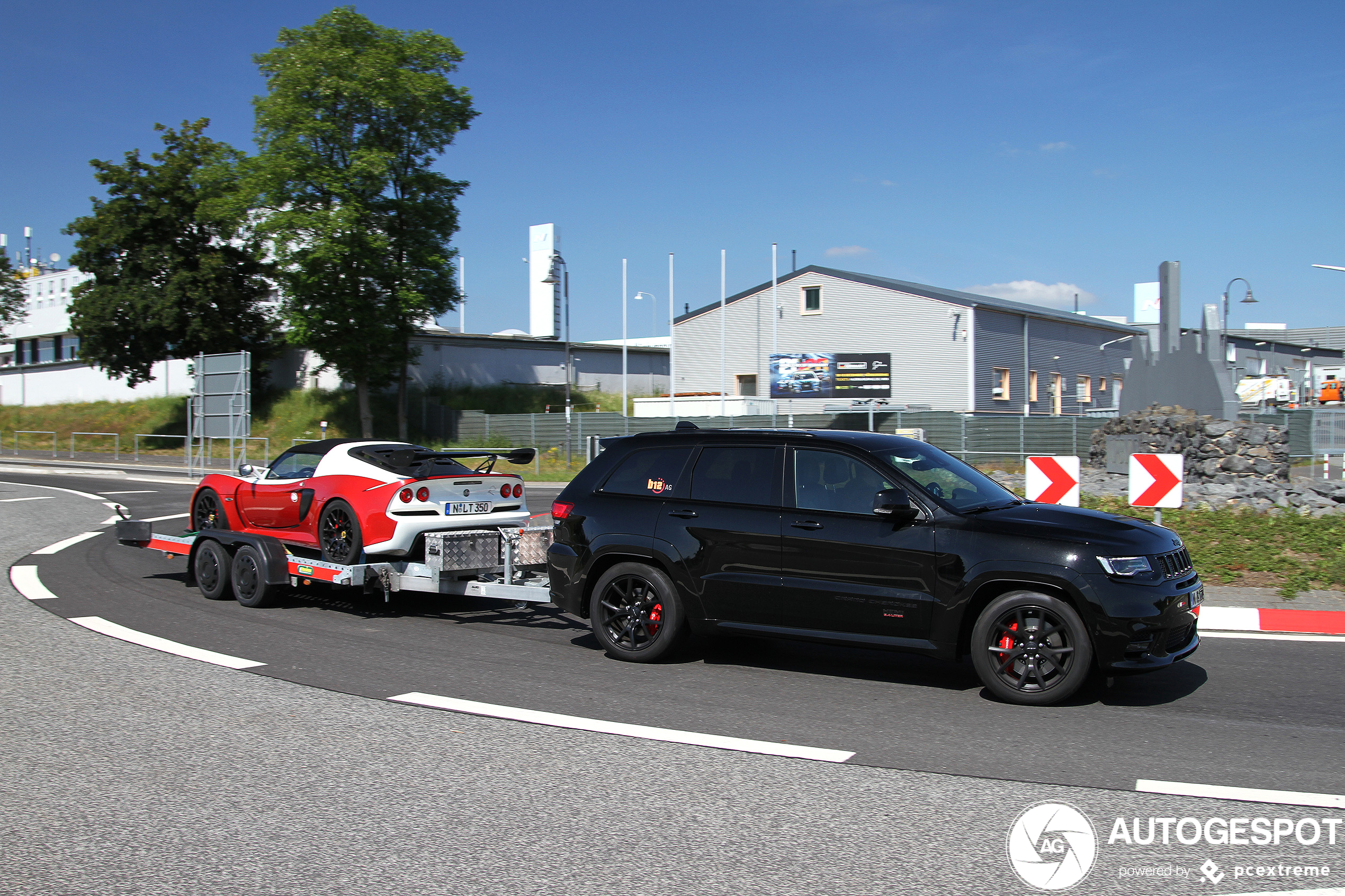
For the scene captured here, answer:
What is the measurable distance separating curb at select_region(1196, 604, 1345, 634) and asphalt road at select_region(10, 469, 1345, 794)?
60 centimetres

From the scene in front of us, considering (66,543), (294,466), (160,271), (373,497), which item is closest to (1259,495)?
(373,497)

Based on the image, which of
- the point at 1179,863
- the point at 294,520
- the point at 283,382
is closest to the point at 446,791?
the point at 1179,863

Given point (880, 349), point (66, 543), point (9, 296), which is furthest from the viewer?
point (9, 296)

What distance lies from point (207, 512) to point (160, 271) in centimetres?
4167

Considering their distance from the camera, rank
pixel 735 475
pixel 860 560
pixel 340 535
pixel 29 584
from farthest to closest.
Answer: pixel 29 584, pixel 340 535, pixel 735 475, pixel 860 560

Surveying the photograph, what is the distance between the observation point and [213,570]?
1066 centimetres

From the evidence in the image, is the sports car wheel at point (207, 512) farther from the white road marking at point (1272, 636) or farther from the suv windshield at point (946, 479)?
the white road marking at point (1272, 636)

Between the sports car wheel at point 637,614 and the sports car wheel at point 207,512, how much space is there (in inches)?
224

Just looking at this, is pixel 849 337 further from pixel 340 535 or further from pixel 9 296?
pixel 9 296

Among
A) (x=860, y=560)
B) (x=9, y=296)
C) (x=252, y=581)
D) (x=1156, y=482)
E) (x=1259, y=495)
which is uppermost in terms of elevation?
(x=9, y=296)

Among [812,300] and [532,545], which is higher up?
[812,300]

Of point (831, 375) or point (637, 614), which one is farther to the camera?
point (831, 375)

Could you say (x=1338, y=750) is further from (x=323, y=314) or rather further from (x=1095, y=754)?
(x=323, y=314)

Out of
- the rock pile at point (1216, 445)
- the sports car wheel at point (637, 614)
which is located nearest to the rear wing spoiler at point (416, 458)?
the sports car wheel at point (637, 614)
